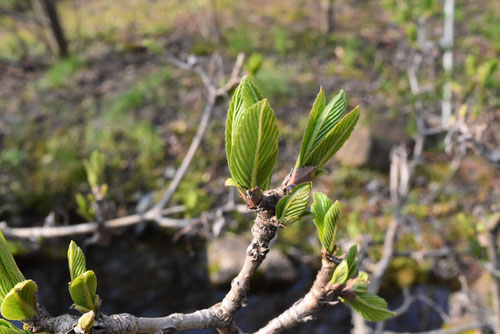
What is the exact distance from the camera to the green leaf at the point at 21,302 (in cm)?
57

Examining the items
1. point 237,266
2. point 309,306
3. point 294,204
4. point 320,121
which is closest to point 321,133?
point 320,121

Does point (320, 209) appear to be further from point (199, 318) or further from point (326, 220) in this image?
point (199, 318)

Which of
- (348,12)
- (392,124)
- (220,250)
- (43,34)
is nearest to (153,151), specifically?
(220,250)

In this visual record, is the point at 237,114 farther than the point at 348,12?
No

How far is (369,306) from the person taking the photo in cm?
80

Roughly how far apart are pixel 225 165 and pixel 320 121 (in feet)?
18.0

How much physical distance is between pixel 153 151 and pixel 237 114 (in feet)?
19.1

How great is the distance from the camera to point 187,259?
4988 millimetres

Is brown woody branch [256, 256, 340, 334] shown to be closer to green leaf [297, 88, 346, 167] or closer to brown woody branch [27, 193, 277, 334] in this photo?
brown woody branch [27, 193, 277, 334]

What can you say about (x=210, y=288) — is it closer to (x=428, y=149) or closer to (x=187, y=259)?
(x=187, y=259)

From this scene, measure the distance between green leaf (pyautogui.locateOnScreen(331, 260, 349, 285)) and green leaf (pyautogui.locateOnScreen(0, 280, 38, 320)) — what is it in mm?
543

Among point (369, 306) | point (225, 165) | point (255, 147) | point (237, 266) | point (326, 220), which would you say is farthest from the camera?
point (225, 165)

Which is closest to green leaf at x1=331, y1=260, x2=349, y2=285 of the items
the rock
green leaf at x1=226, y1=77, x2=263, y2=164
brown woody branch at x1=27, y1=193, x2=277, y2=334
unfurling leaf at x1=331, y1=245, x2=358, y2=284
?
unfurling leaf at x1=331, y1=245, x2=358, y2=284

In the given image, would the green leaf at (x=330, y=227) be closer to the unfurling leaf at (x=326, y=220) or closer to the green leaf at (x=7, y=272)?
the unfurling leaf at (x=326, y=220)
